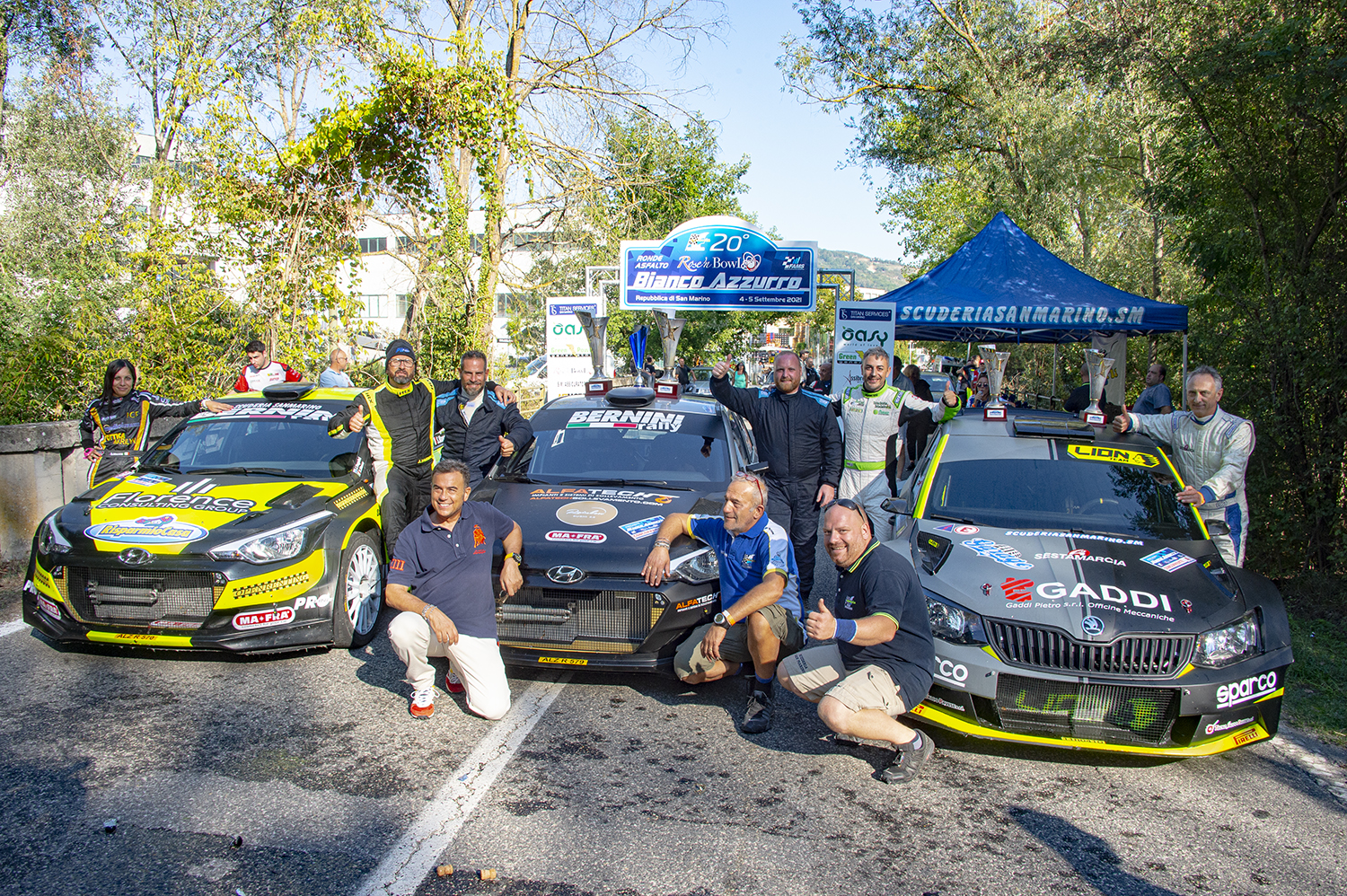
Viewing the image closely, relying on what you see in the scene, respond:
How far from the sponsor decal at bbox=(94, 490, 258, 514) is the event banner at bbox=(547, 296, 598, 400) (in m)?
8.75

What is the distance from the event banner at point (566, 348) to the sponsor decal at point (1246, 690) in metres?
11.0

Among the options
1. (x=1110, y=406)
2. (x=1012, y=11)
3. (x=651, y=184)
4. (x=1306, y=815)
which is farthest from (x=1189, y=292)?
(x=1306, y=815)

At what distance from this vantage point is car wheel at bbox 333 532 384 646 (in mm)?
5383

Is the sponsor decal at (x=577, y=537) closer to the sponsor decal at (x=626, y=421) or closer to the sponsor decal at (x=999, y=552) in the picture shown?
the sponsor decal at (x=626, y=421)

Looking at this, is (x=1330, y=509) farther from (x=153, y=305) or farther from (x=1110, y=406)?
(x=153, y=305)

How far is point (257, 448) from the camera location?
20.8 feet

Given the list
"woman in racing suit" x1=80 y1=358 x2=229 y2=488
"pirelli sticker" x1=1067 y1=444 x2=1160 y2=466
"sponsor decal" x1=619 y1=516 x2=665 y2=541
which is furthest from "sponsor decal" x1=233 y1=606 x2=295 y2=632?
"pirelli sticker" x1=1067 y1=444 x2=1160 y2=466

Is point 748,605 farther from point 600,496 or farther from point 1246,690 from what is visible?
point 1246,690

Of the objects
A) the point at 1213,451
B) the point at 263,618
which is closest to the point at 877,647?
the point at 1213,451

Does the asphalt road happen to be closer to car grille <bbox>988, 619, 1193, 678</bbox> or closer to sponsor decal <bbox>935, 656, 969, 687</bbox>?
sponsor decal <bbox>935, 656, 969, 687</bbox>

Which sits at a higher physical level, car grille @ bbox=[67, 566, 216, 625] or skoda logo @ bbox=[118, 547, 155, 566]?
skoda logo @ bbox=[118, 547, 155, 566]

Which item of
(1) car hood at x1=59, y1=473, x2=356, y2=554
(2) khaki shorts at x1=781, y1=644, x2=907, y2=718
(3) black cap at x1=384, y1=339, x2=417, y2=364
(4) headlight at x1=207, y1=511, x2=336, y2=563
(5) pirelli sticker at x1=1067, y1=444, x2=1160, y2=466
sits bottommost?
(2) khaki shorts at x1=781, y1=644, x2=907, y2=718

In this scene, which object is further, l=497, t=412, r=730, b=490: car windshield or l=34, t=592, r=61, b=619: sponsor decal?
l=497, t=412, r=730, b=490: car windshield

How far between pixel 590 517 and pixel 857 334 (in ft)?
24.9
